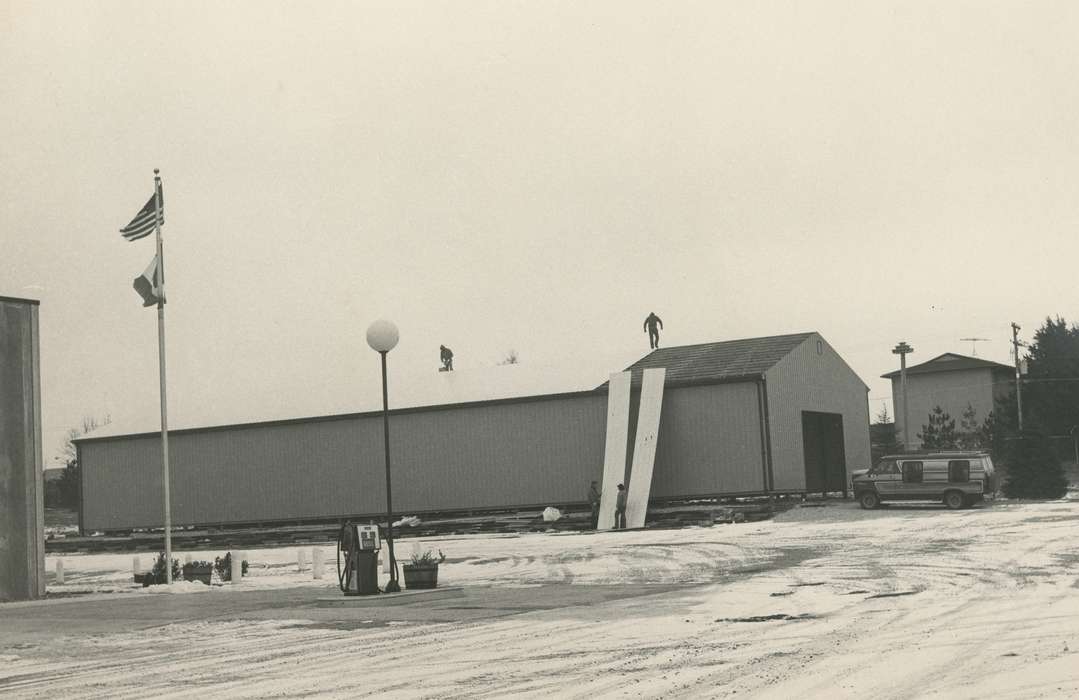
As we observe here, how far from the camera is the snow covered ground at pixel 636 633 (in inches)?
350

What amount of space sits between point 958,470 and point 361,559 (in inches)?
860

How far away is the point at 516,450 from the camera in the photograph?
4088 cm

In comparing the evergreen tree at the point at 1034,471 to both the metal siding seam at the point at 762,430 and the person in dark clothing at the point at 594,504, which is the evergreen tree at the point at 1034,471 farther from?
the person in dark clothing at the point at 594,504

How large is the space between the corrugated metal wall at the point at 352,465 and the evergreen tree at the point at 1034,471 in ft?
46.8

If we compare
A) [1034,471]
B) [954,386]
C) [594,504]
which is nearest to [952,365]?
[954,386]

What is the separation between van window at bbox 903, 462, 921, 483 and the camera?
1383 inches

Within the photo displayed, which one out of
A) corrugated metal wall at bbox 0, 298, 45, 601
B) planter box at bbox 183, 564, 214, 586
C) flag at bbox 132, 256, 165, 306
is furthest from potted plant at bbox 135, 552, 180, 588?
flag at bbox 132, 256, 165, 306

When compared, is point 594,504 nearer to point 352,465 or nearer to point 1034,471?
point 352,465

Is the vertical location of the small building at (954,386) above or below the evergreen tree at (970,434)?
above

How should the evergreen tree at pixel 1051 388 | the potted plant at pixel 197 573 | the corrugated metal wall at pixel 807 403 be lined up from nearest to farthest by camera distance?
1. the potted plant at pixel 197 573
2. the corrugated metal wall at pixel 807 403
3. the evergreen tree at pixel 1051 388

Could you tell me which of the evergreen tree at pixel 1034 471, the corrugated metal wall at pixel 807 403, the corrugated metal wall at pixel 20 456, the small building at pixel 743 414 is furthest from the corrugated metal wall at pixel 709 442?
the corrugated metal wall at pixel 20 456

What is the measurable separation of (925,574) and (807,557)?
4294mm

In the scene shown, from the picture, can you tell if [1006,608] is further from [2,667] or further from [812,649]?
[2,667]

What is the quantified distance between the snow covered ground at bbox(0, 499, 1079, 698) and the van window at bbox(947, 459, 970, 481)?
35.4ft
